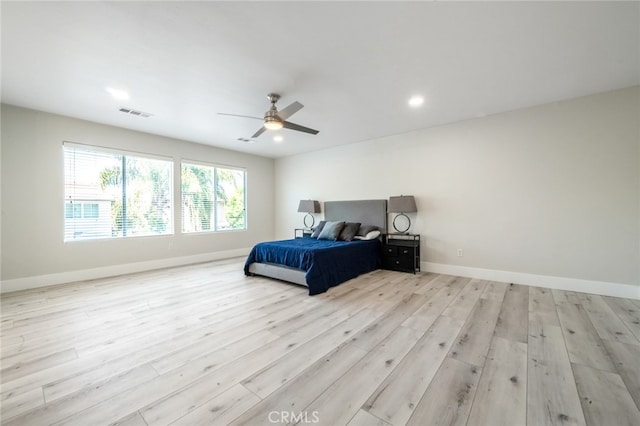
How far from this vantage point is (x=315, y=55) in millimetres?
2506

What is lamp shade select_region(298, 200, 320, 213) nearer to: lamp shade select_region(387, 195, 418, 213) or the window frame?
the window frame

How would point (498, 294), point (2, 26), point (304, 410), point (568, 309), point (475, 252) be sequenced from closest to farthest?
point (304, 410) < point (2, 26) < point (568, 309) < point (498, 294) < point (475, 252)

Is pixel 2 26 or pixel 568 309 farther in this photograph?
pixel 568 309

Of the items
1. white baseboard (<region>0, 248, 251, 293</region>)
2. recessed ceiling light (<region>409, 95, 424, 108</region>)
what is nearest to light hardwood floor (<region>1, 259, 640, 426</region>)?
white baseboard (<region>0, 248, 251, 293</region>)

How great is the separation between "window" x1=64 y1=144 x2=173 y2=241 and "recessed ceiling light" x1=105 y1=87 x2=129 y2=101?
1591 millimetres

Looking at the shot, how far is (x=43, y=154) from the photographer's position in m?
3.89

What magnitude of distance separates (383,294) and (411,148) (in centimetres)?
292

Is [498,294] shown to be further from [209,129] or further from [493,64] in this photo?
[209,129]

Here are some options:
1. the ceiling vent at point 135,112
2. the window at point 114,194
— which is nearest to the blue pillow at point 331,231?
the window at point 114,194

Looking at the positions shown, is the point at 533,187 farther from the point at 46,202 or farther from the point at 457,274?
the point at 46,202

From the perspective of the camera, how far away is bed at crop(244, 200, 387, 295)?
11.8 feet

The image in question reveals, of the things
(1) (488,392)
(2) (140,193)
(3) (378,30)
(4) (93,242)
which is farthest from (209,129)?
(1) (488,392)

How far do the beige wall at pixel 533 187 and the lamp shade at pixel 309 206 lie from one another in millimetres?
1571

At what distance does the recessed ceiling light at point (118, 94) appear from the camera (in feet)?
10.5
